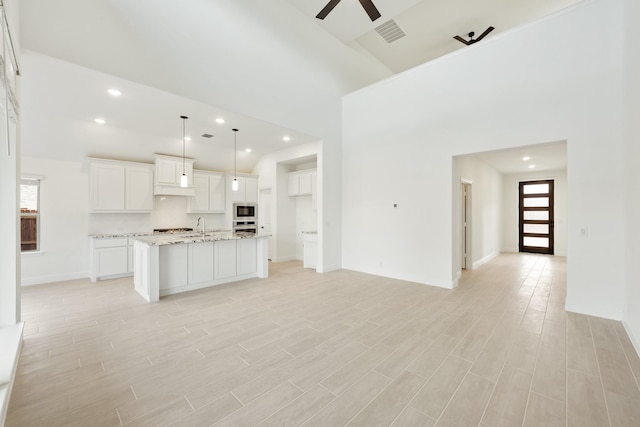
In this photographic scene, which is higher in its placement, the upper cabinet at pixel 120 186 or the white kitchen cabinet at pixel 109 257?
the upper cabinet at pixel 120 186

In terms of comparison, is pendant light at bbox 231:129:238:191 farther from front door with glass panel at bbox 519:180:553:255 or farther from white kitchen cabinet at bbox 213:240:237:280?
front door with glass panel at bbox 519:180:553:255

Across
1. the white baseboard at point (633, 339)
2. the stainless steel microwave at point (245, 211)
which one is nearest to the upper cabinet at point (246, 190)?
the stainless steel microwave at point (245, 211)

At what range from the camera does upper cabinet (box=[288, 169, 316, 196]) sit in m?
7.00

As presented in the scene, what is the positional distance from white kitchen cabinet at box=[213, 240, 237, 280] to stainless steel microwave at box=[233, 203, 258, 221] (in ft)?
8.88

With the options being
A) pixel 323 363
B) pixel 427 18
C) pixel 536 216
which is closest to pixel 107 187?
pixel 323 363

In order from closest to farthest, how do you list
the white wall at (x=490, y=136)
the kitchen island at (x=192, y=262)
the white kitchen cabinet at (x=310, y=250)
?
the white wall at (x=490, y=136) < the kitchen island at (x=192, y=262) < the white kitchen cabinet at (x=310, y=250)

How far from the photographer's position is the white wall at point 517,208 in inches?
321

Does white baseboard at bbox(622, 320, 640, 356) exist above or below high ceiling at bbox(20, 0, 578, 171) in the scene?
below

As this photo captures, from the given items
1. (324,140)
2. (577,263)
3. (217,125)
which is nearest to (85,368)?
(217,125)

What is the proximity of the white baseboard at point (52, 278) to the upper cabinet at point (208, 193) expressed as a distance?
2.54 metres

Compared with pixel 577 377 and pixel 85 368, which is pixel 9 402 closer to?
pixel 85 368

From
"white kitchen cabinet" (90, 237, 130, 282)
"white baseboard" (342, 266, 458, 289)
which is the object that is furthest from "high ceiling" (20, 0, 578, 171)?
"white baseboard" (342, 266, 458, 289)

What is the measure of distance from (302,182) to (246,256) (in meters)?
2.79

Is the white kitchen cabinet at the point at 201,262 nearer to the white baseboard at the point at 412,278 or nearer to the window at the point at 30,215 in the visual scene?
the white baseboard at the point at 412,278
